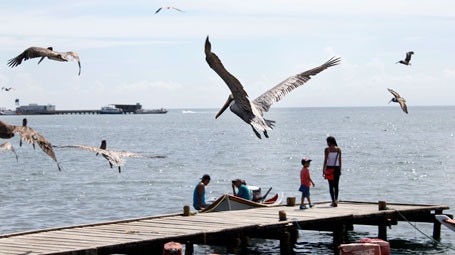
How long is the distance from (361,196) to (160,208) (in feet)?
31.3

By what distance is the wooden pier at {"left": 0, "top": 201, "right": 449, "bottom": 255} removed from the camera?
709 inches

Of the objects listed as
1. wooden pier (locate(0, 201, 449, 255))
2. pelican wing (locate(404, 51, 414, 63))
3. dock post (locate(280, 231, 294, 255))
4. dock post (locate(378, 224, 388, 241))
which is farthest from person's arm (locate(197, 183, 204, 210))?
pelican wing (locate(404, 51, 414, 63))

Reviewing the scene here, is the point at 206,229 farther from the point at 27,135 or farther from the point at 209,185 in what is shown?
the point at 209,185

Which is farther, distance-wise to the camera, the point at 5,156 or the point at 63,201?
the point at 5,156

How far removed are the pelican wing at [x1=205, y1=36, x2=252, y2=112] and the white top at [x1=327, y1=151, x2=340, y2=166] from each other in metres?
6.04

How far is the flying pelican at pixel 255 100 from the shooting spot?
1494 cm

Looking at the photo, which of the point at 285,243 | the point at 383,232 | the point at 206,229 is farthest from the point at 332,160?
the point at 206,229

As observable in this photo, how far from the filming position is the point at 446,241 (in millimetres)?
25922

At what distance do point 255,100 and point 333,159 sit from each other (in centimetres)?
480

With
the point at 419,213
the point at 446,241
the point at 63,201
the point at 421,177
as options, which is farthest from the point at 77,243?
the point at 421,177

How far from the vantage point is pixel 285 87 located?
1861 centimetres

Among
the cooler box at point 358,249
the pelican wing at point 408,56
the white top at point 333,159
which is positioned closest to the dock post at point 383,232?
the white top at point 333,159

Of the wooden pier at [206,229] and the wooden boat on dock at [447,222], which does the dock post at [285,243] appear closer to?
the wooden pier at [206,229]

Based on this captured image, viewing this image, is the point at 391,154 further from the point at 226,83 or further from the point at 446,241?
the point at 226,83
